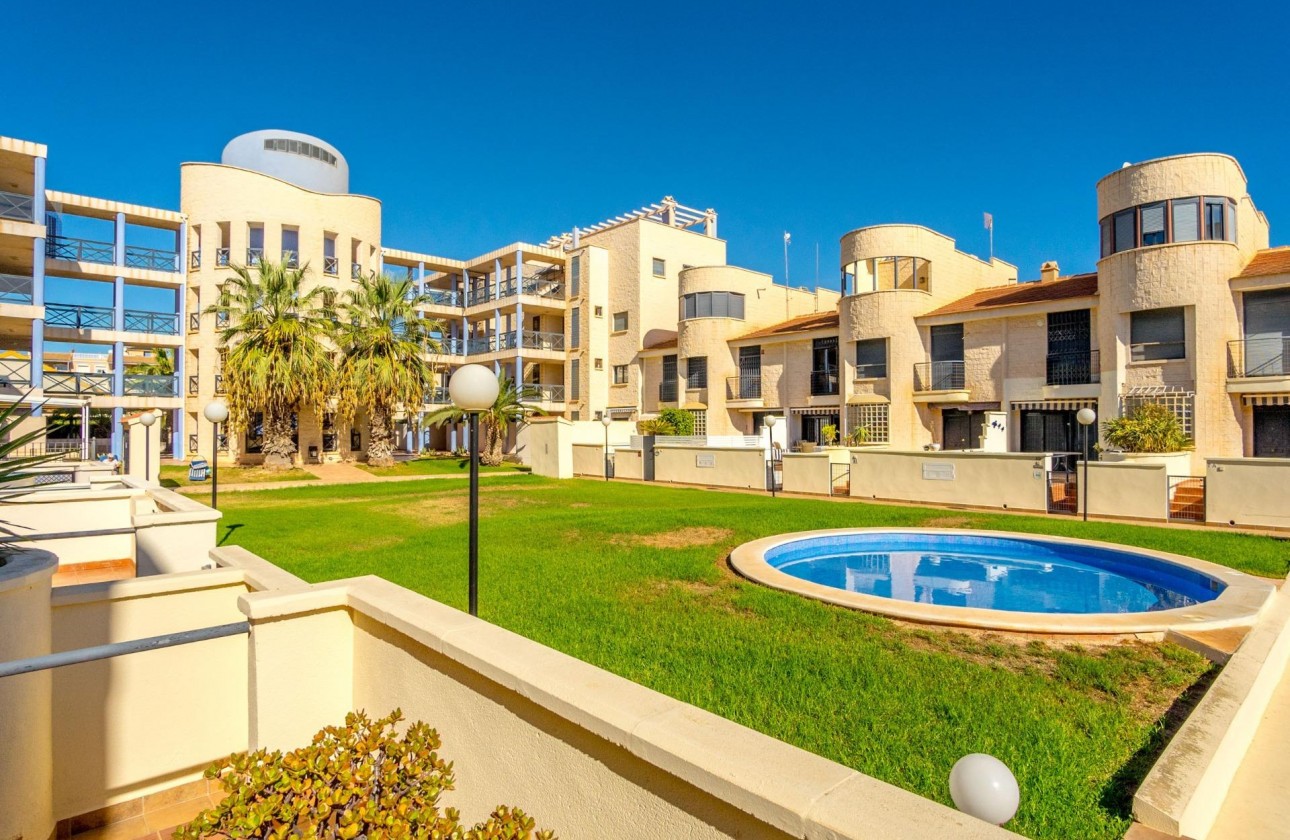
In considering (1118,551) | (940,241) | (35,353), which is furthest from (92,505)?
(940,241)

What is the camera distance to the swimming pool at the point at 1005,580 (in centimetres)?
731

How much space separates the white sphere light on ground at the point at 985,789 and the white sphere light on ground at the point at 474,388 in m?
3.92

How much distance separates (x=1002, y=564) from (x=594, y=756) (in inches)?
448

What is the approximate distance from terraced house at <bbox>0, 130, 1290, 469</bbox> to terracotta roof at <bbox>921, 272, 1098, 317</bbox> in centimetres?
16

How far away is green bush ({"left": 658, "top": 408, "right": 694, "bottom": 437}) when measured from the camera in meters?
33.8

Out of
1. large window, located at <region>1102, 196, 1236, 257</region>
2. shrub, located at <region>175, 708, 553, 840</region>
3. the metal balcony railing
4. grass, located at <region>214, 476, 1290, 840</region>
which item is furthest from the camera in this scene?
the metal balcony railing

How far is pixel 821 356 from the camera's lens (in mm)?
32219

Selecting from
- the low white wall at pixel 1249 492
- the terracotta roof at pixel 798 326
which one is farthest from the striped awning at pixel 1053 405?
the low white wall at pixel 1249 492

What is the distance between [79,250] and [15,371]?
9532 millimetres

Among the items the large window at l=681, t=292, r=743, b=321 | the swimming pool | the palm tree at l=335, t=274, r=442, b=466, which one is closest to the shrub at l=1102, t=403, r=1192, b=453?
the swimming pool

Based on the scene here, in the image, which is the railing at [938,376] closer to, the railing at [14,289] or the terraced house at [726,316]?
the terraced house at [726,316]

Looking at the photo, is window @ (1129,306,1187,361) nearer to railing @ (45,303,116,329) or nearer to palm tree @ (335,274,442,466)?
palm tree @ (335,274,442,466)

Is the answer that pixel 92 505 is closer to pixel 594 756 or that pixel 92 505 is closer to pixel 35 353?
pixel 594 756

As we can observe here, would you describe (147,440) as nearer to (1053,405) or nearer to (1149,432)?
(1149,432)
